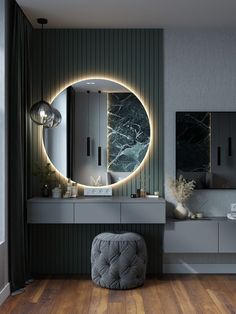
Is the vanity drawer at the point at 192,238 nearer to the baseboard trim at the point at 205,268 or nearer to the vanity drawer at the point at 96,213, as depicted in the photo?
the baseboard trim at the point at 205,268

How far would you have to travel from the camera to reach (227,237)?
4.59 meters

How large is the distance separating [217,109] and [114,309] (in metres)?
2.45

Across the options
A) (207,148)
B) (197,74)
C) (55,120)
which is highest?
(197,74)

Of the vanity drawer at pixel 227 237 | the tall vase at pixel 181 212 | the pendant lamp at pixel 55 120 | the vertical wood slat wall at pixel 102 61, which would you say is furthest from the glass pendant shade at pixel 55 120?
the vanity drawer at pixel 227 237

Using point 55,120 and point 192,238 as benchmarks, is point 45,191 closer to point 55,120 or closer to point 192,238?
point 55,120

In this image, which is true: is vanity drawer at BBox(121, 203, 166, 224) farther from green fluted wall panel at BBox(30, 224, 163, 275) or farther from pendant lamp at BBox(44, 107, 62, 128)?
pendant lamp at BBox(44, 107, 62, 128)

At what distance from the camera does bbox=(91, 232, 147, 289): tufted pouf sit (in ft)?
14.0

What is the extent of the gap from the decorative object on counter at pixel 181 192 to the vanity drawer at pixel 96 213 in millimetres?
721

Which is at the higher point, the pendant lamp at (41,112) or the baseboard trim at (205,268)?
the pendant lamp at (41,112)

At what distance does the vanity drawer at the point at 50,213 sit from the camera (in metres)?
4.51

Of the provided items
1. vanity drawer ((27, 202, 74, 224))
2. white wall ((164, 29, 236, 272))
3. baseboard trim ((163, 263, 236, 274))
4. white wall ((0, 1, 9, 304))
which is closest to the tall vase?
white wall ((164, 29, 236, 272))

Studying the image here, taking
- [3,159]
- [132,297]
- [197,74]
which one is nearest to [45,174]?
[3,159]

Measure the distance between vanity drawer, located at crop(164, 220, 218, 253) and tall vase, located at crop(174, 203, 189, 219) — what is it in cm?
19

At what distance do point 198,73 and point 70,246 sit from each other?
2.39 metres
